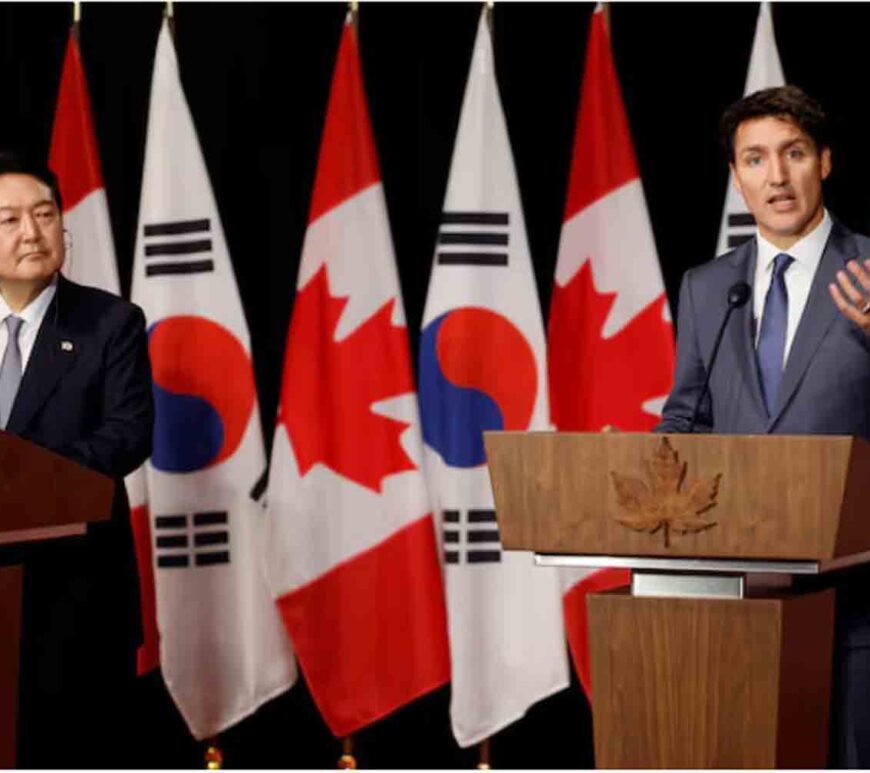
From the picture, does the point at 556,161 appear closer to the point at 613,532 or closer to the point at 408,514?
the point at 408,514

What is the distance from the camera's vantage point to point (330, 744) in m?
5.56

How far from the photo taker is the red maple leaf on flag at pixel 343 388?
512cm

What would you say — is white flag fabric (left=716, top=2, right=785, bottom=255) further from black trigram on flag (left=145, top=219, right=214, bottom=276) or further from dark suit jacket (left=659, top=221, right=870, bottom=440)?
black trigram on flag (left=145, top=219, right=214, bottom=276)

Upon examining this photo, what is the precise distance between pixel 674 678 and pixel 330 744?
284 cm

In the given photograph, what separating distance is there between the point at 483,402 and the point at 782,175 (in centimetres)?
189

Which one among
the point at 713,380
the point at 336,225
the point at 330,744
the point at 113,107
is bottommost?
the point at 330,744

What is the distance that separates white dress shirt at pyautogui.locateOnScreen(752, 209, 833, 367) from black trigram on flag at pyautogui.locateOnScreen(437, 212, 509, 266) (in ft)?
5.84

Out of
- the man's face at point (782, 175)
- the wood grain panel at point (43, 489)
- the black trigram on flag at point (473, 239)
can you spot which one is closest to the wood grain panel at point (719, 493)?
the man's face at point (782, 175)

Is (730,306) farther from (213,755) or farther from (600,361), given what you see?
(213,755)

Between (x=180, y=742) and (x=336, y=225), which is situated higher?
(x=336, y=225)

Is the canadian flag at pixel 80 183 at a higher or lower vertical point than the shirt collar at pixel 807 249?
higher

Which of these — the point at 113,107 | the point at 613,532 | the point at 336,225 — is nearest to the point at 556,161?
the point at 336,225

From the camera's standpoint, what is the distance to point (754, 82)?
4852 millimetres

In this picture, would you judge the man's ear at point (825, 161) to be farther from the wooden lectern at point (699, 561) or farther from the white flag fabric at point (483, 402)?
the white flag fabric at point (483, 402)
